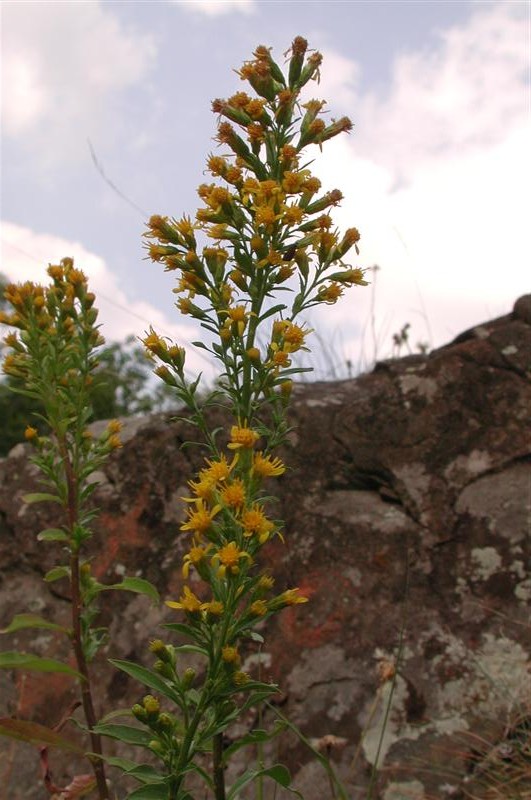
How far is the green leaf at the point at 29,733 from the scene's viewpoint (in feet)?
6.80

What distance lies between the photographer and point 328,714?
2812 millimetres

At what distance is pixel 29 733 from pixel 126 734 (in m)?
0.43

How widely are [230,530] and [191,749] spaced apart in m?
0.46

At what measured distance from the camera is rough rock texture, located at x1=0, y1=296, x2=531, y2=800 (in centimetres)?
272

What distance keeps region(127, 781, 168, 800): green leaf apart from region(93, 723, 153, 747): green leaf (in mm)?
117

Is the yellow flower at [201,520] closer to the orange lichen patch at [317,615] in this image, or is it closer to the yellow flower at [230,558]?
the yellow flower at [230,558]

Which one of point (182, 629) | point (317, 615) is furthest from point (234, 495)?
point (317, 615)

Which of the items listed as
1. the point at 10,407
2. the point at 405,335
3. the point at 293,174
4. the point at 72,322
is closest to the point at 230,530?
the point at 293,174

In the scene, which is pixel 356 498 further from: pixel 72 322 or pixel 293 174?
pixel 293 174

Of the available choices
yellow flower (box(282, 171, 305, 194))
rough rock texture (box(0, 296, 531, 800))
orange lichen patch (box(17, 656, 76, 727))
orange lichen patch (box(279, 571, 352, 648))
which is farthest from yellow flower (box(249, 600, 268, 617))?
orange lichen patch (box(17, 656, 76, 727))

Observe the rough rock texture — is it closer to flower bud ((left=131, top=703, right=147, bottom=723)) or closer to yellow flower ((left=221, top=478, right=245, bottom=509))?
flower bud ((left=131, top=703, right=147, bottom=723))

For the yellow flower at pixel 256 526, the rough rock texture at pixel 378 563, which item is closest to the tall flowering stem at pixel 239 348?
the yellow flower at pixel 256 526

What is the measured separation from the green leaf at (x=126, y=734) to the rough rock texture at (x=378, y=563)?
1.04m

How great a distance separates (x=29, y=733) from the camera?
2.11 metres
